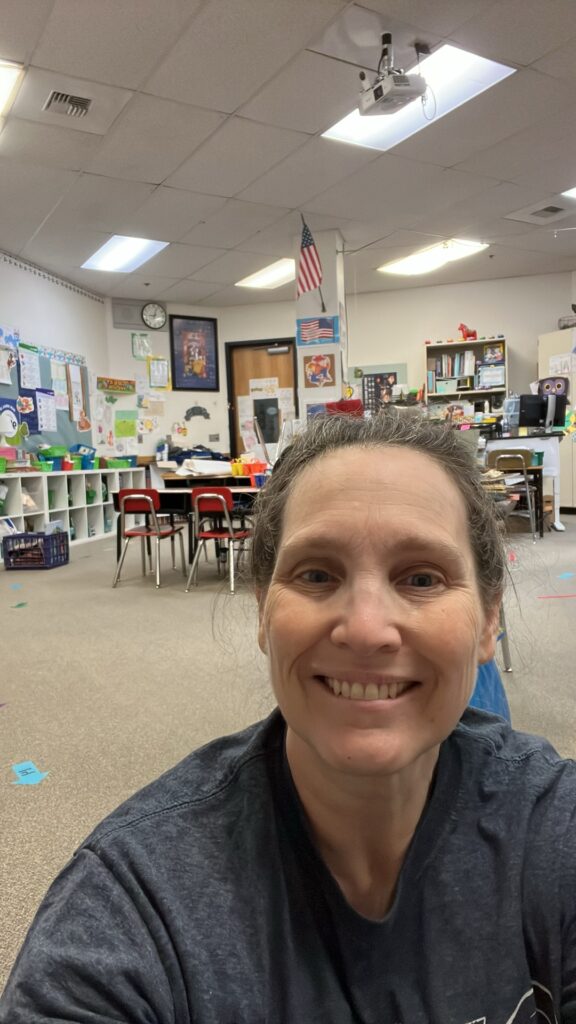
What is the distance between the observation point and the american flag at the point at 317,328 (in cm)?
616

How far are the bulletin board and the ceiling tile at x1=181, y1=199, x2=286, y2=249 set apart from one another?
2.12 m

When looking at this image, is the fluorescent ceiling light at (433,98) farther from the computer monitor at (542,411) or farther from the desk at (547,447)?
the computer monitor at (542,411)

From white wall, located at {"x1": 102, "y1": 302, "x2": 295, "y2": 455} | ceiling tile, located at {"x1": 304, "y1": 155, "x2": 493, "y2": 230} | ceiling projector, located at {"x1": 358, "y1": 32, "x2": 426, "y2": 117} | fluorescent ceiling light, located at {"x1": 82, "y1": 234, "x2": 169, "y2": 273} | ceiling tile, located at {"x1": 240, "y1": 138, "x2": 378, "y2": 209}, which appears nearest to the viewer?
ceiling projector, located at {"x1": 358, "y1": 32, "x2": 426, "y2": 117}

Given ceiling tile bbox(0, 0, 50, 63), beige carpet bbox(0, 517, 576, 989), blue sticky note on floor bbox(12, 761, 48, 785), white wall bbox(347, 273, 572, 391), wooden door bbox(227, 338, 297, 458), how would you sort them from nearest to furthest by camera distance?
beige carpet bbox(0, 517, 576, 989)
blue sticky note on floor bbox(12, 761, 48, 785)
ceiling tile bbox(0, 0, 50, 63)
white wall bbox(347, 273, 572, 391)
wooden door bbox(227, 338, 297, 458)

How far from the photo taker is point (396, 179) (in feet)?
16.7

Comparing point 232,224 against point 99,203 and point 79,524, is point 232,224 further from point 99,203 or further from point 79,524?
point 79,524

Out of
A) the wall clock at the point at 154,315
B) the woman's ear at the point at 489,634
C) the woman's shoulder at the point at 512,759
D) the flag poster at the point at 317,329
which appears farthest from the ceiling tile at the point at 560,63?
the wall clock at the point at 154,315

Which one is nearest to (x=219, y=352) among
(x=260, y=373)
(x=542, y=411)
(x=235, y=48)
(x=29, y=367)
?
(x=260, y=373)

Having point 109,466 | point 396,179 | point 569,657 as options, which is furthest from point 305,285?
point 569,657

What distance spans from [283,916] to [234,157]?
5.02m

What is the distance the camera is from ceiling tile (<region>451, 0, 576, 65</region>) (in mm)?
3146

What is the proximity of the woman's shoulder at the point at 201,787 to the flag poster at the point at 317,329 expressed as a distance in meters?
5.85

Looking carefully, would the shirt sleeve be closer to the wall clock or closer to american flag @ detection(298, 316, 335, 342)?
american flag @ detection(298, 316, 335, 342)

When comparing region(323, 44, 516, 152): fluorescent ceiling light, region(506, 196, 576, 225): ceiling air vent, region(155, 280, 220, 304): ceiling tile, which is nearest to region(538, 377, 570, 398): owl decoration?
region(506, 196, 576, 225): ceiling air vent
